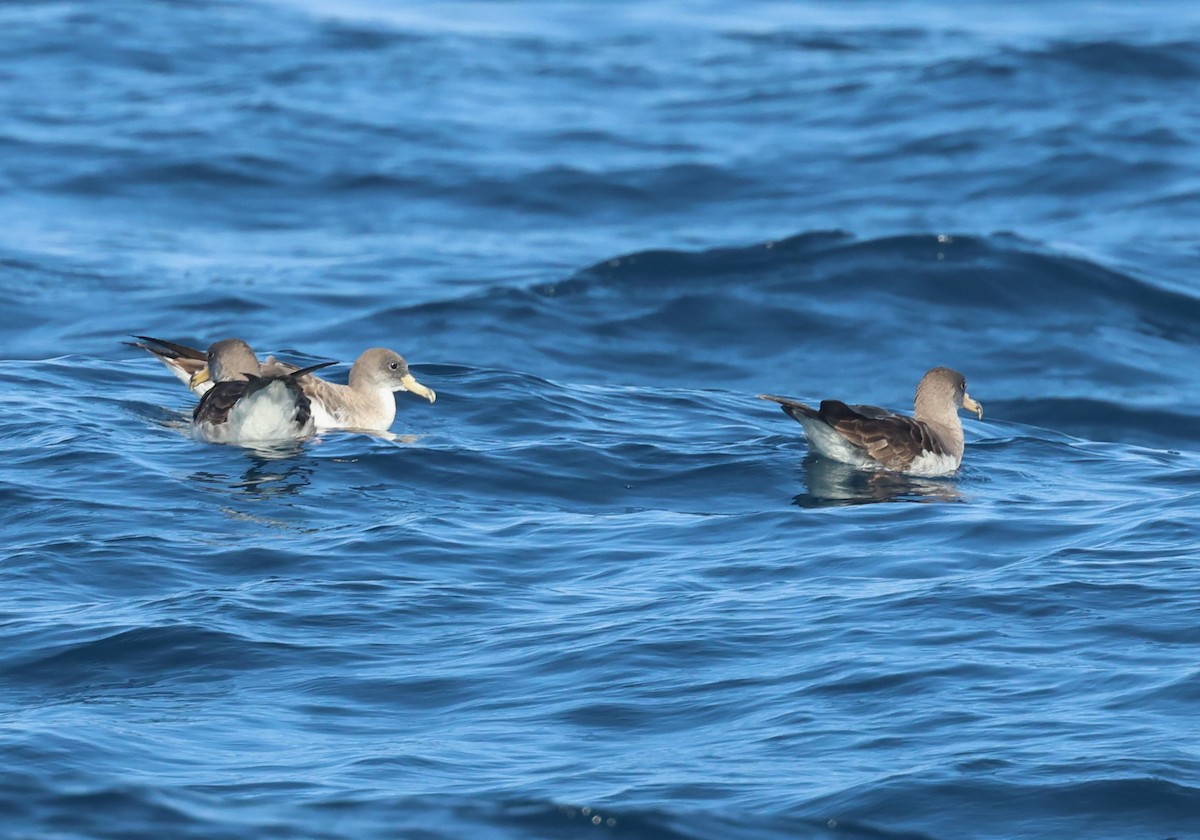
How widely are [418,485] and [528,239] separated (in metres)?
10.9

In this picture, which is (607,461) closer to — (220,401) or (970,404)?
(220,401)

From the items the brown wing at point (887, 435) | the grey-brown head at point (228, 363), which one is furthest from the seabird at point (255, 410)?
the brown wing at point (887, 435)

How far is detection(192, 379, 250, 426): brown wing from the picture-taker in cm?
1239

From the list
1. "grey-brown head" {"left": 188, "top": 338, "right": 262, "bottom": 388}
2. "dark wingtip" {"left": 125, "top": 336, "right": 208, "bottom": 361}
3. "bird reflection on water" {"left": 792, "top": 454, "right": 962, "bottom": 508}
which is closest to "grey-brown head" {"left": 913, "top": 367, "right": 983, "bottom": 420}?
"bird reflection on water" {"left": 792, "top": 454, "right": 962, "bottom": 508}

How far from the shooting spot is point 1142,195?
24281 mm

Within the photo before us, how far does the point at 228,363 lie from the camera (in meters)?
13.6

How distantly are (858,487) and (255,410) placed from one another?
164 inches

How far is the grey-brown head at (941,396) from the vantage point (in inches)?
539

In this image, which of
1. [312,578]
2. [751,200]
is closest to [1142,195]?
[751,200]

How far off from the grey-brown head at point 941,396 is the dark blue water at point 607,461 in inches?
21.4

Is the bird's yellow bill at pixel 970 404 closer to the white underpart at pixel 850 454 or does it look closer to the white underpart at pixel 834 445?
the white underpart at pixel 850 454

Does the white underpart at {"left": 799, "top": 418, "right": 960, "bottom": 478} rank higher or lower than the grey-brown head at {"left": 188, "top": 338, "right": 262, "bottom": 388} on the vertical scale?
lower

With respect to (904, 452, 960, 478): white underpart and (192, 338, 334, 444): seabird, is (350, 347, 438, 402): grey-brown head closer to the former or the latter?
(192, 338, 334, 444): seabird

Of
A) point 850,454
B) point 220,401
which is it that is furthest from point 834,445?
point 220,401
